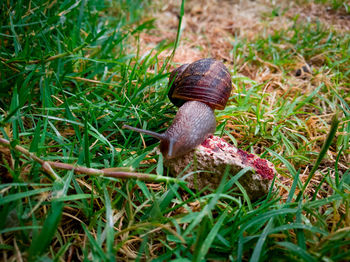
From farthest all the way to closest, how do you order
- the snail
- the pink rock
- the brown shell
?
the brown shell < the snail < the pink rock

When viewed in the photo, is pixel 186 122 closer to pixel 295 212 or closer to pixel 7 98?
pixel 295 212

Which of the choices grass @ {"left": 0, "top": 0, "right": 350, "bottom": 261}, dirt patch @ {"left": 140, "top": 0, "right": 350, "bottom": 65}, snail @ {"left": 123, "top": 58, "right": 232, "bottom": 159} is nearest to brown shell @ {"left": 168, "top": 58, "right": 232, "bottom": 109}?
snail @ {"left": 123, "top": 58, "right": 232, "bottom": 159}

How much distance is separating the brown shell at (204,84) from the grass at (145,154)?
22 cm

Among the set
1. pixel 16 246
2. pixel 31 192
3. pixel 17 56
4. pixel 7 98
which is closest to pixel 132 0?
pixel 17 56

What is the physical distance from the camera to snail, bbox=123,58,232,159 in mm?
2061

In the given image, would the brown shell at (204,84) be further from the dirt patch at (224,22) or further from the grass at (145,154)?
the dirt patch at (224,22)

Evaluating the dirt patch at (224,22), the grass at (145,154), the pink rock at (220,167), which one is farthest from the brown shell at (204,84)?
the dirt patch at (224,22)

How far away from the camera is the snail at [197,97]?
6.76 ft

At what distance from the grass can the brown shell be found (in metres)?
0.22

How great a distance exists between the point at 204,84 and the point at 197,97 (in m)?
0.13

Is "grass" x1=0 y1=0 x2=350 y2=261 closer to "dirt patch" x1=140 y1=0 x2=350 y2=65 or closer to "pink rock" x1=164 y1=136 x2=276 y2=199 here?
"pink rock" x1=164 y1=136 x2=276 y2=199

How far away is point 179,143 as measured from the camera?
6.44 feet

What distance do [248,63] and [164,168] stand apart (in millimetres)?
2236

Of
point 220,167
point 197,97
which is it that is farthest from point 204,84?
point 220,167
